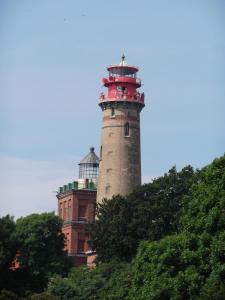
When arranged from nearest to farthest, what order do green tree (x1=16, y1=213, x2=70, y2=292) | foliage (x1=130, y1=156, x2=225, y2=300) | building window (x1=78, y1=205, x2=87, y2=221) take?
foliage (x1=130, y1=156, x2=225, y2=300) < green tree (x1=16, y1=213, x2=70, y2=292) < building window (x1=78, y1=205, x2=87, y2=221)

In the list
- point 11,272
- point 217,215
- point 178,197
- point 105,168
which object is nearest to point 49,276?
point 11,272

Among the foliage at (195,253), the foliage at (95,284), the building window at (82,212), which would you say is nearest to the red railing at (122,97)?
the building window at (82,212)

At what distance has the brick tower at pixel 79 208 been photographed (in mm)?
129500

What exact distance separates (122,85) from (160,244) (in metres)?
46.5

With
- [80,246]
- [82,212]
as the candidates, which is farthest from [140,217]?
[82,212]

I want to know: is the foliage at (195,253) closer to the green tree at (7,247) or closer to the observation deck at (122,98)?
the green tree at (7,247)

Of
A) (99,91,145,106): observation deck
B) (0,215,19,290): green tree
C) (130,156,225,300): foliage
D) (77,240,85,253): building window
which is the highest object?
(99,91,145,106): observation deck

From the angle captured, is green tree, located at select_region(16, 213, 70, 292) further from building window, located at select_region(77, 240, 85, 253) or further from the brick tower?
building window, located at select_region(77, 240, 85, 253)

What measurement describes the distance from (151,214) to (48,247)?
10027mm

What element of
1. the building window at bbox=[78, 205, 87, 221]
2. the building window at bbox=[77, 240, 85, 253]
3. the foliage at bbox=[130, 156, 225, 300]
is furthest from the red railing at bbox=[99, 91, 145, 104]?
the foliage at bbox=[130, 156, 225, 300]

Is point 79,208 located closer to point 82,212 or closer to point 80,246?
point 82,212

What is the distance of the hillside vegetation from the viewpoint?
69.4 meters

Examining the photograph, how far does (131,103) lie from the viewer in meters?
121

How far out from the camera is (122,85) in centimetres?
12075
